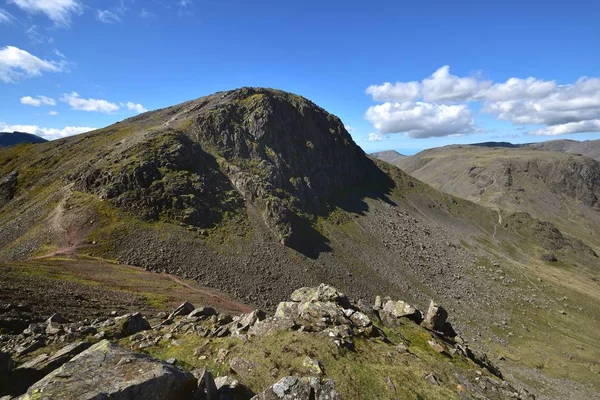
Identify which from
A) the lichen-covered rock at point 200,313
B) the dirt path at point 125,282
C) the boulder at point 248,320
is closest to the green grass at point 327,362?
the boulder at point 248,320

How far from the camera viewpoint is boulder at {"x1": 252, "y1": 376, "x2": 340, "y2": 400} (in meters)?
14.6

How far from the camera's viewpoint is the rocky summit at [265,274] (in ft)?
63.6

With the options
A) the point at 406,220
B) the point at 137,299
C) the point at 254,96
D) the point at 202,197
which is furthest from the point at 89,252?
the point at 406,220

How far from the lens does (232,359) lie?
19.9 metres

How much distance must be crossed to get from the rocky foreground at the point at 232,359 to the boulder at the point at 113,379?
4cm

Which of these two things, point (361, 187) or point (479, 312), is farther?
point (361, 187)

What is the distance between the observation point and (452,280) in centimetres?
9806

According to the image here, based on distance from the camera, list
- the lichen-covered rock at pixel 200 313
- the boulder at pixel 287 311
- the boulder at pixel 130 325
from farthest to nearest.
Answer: the lichen-covered rock at pixel 200 313, the boulder at pixel 287 311, the boulder at pixel 130 325

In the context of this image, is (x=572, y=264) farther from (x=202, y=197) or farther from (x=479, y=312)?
(x=202, y=197)

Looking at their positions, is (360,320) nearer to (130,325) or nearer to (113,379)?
(130,325)

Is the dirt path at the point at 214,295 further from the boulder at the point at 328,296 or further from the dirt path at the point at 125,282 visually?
the boulder at the point at 328,296

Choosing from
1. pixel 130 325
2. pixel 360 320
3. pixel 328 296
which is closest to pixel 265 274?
pixel 328 296

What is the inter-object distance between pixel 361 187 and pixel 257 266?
79.4 metres

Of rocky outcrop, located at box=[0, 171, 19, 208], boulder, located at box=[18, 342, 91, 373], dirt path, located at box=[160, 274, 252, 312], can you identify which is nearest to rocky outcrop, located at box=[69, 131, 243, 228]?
rocky outcrop, located at box=[0, 171, 19, 208]
